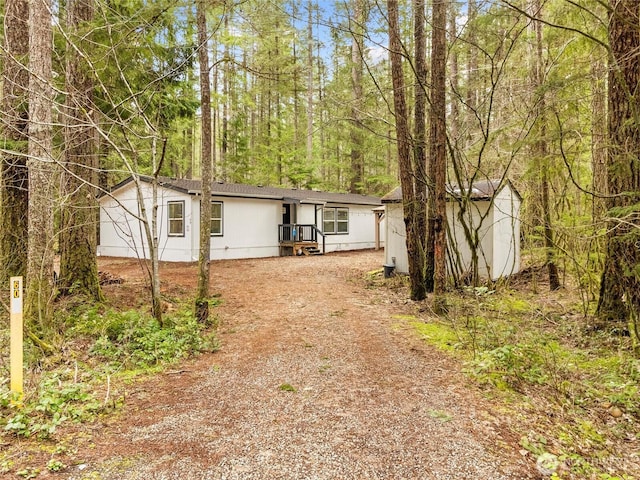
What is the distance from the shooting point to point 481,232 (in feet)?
32.7

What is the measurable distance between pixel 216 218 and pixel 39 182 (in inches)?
389

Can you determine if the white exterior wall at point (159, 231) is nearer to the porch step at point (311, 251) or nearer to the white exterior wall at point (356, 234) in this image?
the porch step at point (311, 251)

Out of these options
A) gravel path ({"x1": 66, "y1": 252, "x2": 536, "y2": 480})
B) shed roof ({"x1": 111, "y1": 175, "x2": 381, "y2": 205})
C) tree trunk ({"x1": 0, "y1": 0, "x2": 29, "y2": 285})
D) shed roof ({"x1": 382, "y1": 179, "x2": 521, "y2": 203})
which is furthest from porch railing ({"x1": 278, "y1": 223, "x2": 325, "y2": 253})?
gravel path ({"x1": 66, "y1": 252, "x2": 536, "y2": 480})

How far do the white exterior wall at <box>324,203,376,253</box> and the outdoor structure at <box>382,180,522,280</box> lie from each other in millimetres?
7565

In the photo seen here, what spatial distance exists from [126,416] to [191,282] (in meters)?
6.98

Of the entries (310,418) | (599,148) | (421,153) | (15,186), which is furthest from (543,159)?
(15,186)

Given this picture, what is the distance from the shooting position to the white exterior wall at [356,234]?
19.2 meters

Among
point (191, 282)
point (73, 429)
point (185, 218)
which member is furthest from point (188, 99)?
point (73, 429)

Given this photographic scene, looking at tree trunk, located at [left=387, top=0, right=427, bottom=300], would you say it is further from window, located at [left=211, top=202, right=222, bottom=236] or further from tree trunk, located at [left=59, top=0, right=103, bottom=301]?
window, located at [left=211, top=202, right=222, bottom=236]

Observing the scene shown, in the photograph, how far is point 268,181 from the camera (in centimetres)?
2578

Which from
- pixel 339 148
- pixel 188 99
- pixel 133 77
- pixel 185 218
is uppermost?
pixel 339 148

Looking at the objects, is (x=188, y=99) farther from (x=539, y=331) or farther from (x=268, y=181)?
(x=268, y=181)

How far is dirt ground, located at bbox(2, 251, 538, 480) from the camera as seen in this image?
8.35ft

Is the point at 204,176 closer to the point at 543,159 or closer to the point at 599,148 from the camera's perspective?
the point at 543,159
